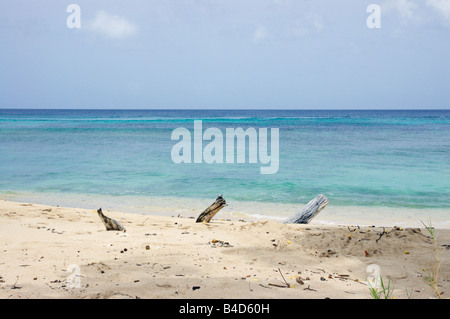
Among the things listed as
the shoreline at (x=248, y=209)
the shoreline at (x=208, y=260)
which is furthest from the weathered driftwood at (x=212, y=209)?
the shoreline at (x=248, y=209)

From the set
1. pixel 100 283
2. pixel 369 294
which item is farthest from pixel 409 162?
pixel 100 283

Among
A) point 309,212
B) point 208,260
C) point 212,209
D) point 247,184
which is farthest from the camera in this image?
point 247,184

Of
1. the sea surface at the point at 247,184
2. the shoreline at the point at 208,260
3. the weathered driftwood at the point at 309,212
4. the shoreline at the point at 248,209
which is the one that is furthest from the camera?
the sea surface at the point at 247,184

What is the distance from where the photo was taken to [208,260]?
4.38 m

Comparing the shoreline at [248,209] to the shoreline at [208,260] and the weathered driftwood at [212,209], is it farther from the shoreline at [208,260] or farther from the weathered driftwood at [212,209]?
the shoreline at [208,260]

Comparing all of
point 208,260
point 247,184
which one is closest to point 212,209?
point 208,260

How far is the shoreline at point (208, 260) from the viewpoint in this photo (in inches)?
136

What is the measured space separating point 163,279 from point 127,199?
657 centimetres

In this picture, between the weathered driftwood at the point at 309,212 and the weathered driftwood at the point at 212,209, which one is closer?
the weathered driftwood at the point at 212,209

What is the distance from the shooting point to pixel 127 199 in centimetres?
998

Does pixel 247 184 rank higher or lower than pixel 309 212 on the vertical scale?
higher

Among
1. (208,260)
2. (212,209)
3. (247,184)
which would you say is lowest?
(208,260)

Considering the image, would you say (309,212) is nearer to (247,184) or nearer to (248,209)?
(248,209)

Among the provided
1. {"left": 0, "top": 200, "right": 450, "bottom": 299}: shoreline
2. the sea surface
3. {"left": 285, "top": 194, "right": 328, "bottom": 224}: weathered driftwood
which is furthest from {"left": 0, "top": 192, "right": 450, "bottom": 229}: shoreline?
{"left": 0, "top": 200, "right": 450, "bottom": 299}: shoreline
